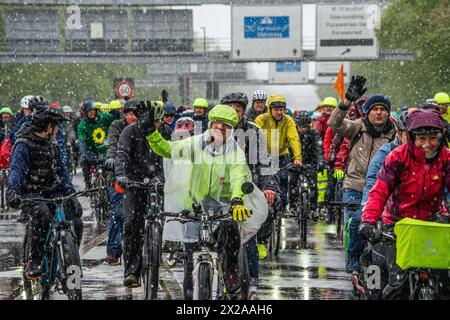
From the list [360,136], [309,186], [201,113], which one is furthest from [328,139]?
[360,136]

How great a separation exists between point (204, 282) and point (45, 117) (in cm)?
275

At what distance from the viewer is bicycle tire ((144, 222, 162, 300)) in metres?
9.96

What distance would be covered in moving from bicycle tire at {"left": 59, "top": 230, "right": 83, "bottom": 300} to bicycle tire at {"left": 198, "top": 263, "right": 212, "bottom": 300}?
1475 mm

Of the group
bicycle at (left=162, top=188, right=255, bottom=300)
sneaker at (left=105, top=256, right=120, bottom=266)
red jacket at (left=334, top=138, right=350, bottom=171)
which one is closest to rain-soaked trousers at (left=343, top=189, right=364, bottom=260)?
red jacket at (left=334, top=138, right=350, bottom=171)

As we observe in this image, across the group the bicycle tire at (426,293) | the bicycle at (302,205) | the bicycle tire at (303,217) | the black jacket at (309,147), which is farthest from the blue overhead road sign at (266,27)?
the bicycle tire at (426,293)

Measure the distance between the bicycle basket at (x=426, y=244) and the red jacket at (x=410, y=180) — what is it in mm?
594

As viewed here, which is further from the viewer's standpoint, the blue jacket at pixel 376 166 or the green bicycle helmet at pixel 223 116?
the green bicycle helmet at pixel 223 116

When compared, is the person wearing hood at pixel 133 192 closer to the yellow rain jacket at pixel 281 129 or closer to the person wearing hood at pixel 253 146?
the person wearing hood at pixel 253 146

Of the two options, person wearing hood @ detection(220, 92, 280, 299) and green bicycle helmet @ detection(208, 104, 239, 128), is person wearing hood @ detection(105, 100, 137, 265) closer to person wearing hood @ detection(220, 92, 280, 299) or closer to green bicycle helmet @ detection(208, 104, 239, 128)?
person wearing hood @ detection(220, 92, 280, 299)

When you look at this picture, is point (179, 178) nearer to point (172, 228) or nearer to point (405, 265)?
point (172, 228)

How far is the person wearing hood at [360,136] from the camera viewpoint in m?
10.5

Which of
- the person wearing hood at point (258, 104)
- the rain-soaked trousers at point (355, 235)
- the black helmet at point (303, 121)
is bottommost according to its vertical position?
the rain-soaked trousers at point (355, 235)
